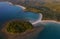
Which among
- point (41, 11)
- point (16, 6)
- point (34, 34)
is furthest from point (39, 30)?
point (16, 6)

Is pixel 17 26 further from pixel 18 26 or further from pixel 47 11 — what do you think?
pixel 47 11

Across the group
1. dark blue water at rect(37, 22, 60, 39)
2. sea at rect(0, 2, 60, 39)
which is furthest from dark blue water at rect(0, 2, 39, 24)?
dark blue water at rect(37, 22, 60, 39)

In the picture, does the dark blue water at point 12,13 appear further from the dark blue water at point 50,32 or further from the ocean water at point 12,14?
the dark blue water at point 50,32

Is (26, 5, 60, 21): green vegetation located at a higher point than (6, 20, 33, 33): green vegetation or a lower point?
higher

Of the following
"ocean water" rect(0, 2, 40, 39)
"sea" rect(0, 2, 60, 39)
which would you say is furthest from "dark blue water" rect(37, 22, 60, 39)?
"ocean water" rect(0, 2, 40, 39)

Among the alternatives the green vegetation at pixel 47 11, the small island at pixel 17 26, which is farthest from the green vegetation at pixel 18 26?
the green vegetation at pixel 47 11

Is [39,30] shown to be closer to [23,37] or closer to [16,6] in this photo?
[23,37]

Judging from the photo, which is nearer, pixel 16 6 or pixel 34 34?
pixel 34 34

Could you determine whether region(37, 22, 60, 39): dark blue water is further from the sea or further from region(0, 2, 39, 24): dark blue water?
region(0, 2, 39, 24): dark blue water
